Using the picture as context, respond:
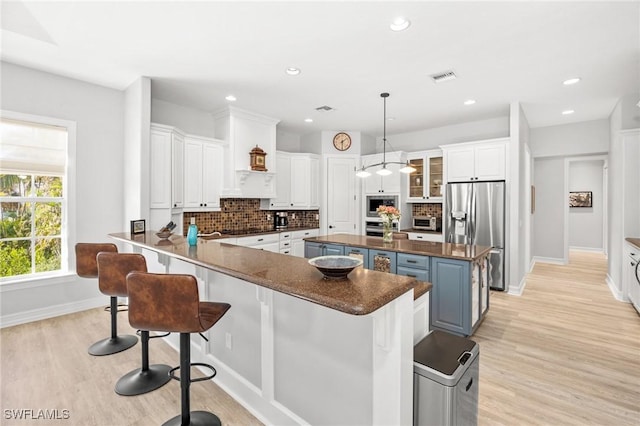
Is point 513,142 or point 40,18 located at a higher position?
point 40,18

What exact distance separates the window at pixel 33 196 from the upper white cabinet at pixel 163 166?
948mm

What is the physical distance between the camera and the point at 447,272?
10.4 feet

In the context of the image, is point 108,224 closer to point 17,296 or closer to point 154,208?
point 154,208

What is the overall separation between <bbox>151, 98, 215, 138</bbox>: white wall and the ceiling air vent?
11.7ft

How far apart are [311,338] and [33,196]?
393cm

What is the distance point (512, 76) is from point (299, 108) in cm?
290

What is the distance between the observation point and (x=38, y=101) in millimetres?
3562

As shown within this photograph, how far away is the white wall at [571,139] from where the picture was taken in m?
5.54

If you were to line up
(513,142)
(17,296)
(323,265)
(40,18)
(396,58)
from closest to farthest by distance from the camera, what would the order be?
(323,265) → (40,18) → (396,58) → (17,296) → (513,142)

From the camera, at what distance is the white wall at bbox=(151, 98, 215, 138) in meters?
A: 4.59

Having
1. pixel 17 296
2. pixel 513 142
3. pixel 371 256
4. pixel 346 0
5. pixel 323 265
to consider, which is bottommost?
pixel 17 296

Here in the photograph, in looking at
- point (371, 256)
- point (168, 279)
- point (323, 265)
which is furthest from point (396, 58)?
point (168, 279)

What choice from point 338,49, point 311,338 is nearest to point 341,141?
point 338,49

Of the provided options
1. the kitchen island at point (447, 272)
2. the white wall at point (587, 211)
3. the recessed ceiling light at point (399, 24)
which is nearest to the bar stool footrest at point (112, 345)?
the kitchen island at point (447, 272)
